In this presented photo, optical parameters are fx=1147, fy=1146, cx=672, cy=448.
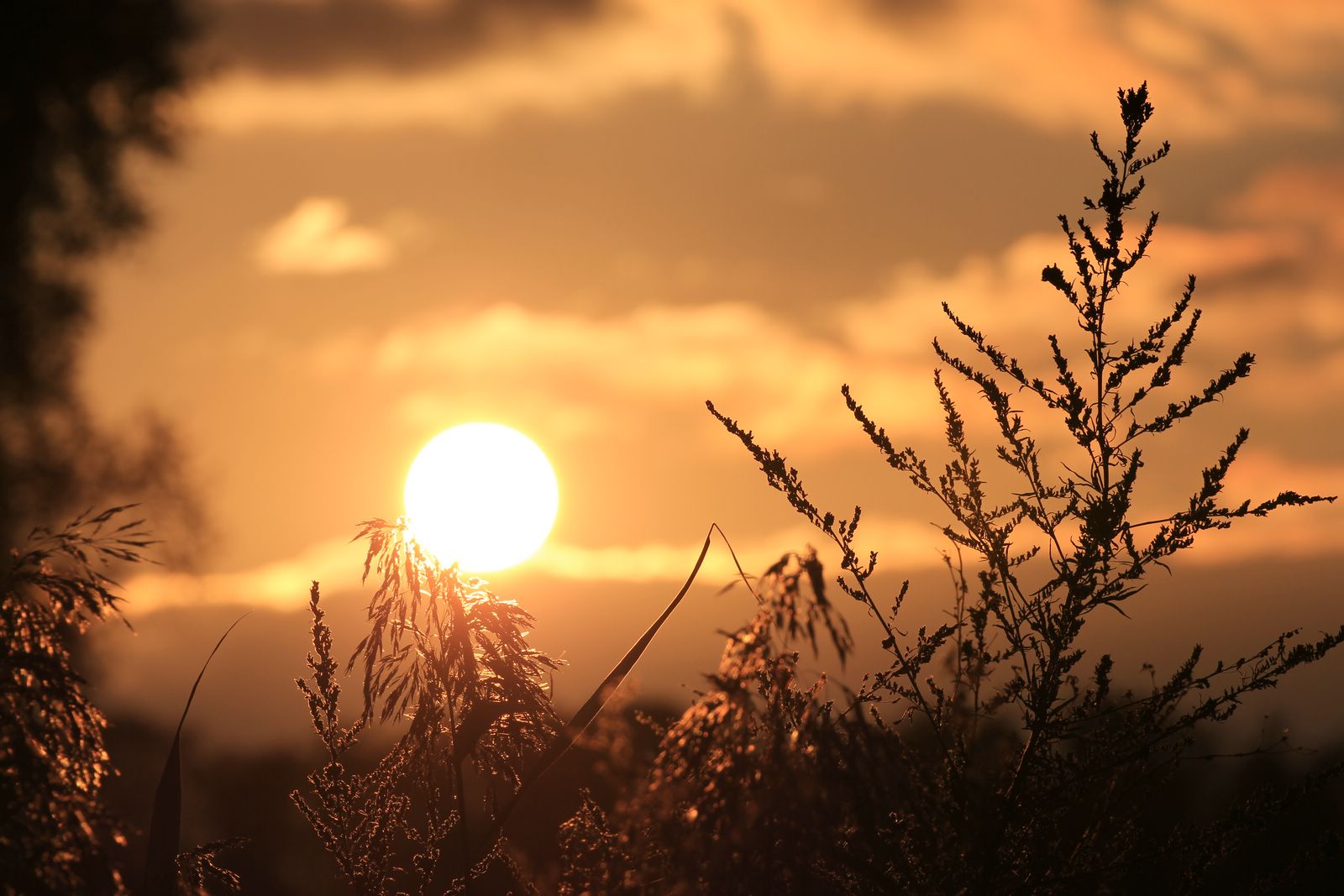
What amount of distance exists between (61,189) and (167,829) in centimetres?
3303

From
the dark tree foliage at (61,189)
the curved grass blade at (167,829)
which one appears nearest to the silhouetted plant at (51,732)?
the curved grass blade at (167,829)

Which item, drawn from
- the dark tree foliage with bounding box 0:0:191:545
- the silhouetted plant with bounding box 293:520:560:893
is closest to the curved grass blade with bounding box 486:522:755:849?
the silhouetted plant with bounding box 293:520:560:893

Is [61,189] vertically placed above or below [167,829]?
above

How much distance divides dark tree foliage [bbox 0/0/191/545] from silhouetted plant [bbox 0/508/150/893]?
29385 mm

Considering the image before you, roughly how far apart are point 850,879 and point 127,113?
34.6 m

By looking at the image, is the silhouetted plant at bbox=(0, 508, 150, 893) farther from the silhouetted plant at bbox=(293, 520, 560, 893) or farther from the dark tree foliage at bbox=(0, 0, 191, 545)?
the dark tree foliage at bbox=(0, 0, 191, 545)

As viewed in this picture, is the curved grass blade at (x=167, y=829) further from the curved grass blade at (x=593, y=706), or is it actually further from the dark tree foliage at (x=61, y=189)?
the dark tree foliage at (x=61, y=189)

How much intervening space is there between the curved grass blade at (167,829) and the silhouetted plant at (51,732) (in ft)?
1.10

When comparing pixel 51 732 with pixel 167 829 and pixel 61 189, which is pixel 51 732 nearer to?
pixel 167 829

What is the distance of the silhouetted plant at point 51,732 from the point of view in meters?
2.95

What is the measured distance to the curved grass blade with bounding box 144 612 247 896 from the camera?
3639mm

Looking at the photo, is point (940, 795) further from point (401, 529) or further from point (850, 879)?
point (401, 529)

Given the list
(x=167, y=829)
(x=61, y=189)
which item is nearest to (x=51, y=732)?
(x=167, y=829)

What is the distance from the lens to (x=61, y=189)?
31797mm
